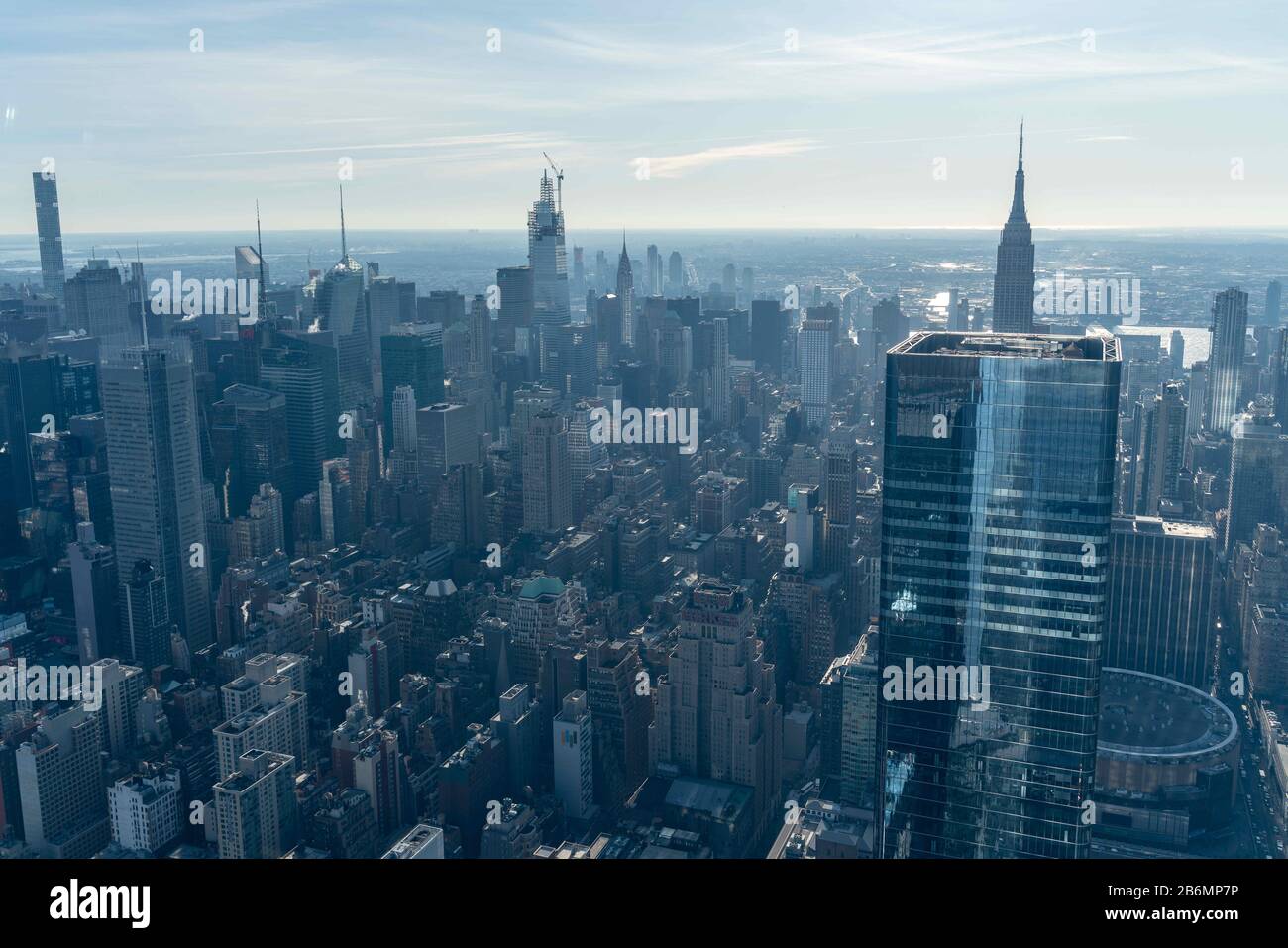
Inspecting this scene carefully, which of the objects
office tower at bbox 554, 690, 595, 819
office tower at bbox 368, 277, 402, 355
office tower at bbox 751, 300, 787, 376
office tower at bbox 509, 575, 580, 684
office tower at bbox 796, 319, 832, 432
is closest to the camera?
office tower at bbox 554, 690, 595, 819

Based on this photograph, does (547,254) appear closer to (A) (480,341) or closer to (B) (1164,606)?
(A) (480,341)

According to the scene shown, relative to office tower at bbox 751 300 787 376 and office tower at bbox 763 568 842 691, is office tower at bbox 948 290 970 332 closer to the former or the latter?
office tower at bbox 763 568 842 691

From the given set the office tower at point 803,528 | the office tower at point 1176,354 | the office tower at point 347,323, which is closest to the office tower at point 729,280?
the office tower at point 347,323

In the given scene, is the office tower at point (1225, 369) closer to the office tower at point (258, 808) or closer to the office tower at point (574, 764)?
the office tower at point (574, 764)

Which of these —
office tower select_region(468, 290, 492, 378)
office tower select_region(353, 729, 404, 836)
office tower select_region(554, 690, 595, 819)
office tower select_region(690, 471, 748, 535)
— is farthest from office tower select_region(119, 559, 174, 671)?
office tower select_region(468, 290, 492, 378)

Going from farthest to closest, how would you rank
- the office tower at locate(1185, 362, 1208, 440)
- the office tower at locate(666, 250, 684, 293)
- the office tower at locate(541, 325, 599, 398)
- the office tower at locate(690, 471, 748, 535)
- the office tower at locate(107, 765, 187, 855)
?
the office tower at locate(666, 250, 684, 293), the office tower at locate(541, 325, 599, 398), the office tower at locate(1185, 362, 1208, 440), the office tower at locate(690, 471, 748, 535), the office tower at locate(107, 765, 187, 855)

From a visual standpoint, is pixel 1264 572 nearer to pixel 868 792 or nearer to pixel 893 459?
pixel 868 792
